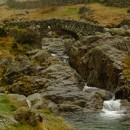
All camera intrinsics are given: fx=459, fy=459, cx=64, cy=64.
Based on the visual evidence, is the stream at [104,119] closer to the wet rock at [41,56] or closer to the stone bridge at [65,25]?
the wet rock at [41,56]

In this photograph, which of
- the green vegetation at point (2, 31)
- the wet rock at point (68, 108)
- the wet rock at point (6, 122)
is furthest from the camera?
the green vegetation at point (2, 31)

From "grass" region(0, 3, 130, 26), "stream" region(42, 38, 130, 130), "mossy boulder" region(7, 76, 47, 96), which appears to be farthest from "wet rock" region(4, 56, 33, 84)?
"grass" region(0, 3, 130, 26)

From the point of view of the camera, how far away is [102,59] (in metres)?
70.4

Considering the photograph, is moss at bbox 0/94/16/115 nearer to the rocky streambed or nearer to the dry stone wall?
the rocky streambed

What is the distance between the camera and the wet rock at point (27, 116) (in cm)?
3158

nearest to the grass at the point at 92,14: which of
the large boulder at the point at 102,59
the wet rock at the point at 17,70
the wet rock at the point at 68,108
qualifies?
the large boulder at the point at 102,59

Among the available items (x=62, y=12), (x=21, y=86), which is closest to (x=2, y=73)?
(x=21, y=86)

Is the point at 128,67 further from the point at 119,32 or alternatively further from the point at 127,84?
the point at 119,32

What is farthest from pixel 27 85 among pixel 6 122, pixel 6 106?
pixel 6 122

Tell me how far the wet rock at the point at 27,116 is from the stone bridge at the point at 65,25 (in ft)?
216

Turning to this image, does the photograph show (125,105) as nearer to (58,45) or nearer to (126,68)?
(126,68)

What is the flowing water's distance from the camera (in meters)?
48.5

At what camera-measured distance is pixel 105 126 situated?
48.8 meters

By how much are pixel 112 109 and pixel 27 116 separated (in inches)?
1131
